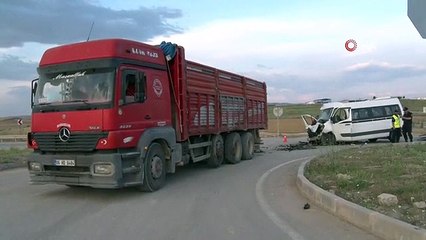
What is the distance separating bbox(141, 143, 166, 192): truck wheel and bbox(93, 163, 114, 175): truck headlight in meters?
1.07

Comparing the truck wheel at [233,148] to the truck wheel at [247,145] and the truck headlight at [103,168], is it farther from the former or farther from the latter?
the truck headlight at [103,168]

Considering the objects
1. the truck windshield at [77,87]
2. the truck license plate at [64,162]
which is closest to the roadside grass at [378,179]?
the truck windshield at [77,87]

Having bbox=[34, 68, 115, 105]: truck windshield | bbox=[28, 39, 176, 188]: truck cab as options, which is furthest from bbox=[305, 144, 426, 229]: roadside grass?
bbox=[34, 68, 115, 105]: truck windshield

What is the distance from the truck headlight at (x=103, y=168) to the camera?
9227 millimetres

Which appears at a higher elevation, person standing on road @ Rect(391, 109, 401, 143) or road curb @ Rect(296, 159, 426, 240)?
person standing on road @ Rect(391, 109, 401, 143)

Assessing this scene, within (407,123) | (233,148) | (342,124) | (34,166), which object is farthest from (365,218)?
(407,123)

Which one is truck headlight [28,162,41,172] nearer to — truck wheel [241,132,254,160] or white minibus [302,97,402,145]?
truck wheel [241,132,254,160]

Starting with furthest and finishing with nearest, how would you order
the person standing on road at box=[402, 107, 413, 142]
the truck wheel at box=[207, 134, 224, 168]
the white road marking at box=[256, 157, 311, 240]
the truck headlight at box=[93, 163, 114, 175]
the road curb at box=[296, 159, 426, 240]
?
the person standing on road at box=[402, 107, 413, 142], the truck wheel at box=[207, 134, 224, 168], the truck headlight at box=[93, 163, 114, 175], the white road marking at box=[256, 157, 311, 240], the road curb at box=[296, 159, 426, 240]

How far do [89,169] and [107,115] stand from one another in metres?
1.14

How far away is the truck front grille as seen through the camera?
933 cm

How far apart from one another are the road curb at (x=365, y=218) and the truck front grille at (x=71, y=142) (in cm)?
424

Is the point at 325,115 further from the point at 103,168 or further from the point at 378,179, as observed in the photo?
the point at 103,168

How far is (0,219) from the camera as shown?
7746 millimetres

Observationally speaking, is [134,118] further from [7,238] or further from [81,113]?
[7,238]
